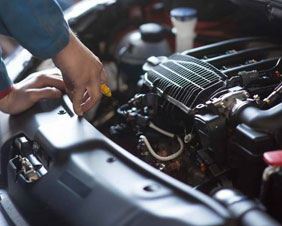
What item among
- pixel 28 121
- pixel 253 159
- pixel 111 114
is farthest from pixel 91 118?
pixel 253 159

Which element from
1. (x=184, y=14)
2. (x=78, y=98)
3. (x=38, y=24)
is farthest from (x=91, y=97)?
(x=184, y=14)

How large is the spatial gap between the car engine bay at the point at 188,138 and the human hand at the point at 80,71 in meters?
0.06

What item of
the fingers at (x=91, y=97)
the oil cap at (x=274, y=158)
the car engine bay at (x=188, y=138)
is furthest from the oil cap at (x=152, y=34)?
the oil cap at (x=274, y=158)

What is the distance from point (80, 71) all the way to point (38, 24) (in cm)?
14

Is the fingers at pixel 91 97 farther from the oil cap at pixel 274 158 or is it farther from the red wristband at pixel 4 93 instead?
the oil cap at pixel 274 158

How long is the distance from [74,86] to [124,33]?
3.19 feet

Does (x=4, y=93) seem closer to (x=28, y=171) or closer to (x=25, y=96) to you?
(x=25, y=96)

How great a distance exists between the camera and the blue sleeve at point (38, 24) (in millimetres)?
947

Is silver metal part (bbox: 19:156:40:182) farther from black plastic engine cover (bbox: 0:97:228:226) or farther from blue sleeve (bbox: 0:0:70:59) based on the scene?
blue sleeve (bbox: 0:0:70:59)

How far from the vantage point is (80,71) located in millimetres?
995

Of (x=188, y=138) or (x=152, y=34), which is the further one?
(x=152, y=34)

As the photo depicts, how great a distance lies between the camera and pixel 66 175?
925mm

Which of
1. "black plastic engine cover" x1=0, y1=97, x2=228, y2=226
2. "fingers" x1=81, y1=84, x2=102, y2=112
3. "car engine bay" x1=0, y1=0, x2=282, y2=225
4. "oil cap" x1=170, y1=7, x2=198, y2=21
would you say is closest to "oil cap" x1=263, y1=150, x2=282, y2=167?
"car engine bay" x1=0, y1=0, x2=282, y2=225

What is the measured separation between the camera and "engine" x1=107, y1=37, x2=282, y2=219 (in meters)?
0.85
